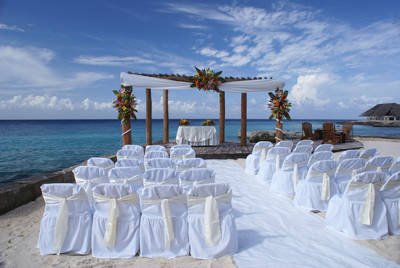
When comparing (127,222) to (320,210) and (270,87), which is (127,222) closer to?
(320,210)

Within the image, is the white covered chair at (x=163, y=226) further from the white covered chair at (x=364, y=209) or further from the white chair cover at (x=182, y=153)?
the white chair cover at (x=182, y=153)

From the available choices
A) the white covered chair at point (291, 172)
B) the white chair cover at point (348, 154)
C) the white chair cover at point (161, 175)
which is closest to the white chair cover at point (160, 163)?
the white chair cover at point (161, 175)

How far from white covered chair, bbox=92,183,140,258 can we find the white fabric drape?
0.24 metres

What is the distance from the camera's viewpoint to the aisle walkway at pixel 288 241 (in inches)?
87.8

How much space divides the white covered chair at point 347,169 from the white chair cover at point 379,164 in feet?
0.26

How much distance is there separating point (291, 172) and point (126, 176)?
3045 millimetres

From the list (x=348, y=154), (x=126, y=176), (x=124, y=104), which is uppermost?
(x=124, y=104)

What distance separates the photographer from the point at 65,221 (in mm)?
2406

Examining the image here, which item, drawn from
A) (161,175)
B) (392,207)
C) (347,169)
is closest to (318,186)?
(347,169)

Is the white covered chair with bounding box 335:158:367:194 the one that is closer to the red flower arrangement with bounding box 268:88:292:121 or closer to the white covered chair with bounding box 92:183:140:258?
the white covered chair with bounding box 92:183:140:258

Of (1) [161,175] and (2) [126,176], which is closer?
(1) [161,175]

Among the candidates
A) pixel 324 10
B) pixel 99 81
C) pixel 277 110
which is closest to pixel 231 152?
pixel 277 110

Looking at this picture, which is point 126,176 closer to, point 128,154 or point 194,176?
point 194,176

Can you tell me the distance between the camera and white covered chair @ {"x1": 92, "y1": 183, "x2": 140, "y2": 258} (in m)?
2.32
